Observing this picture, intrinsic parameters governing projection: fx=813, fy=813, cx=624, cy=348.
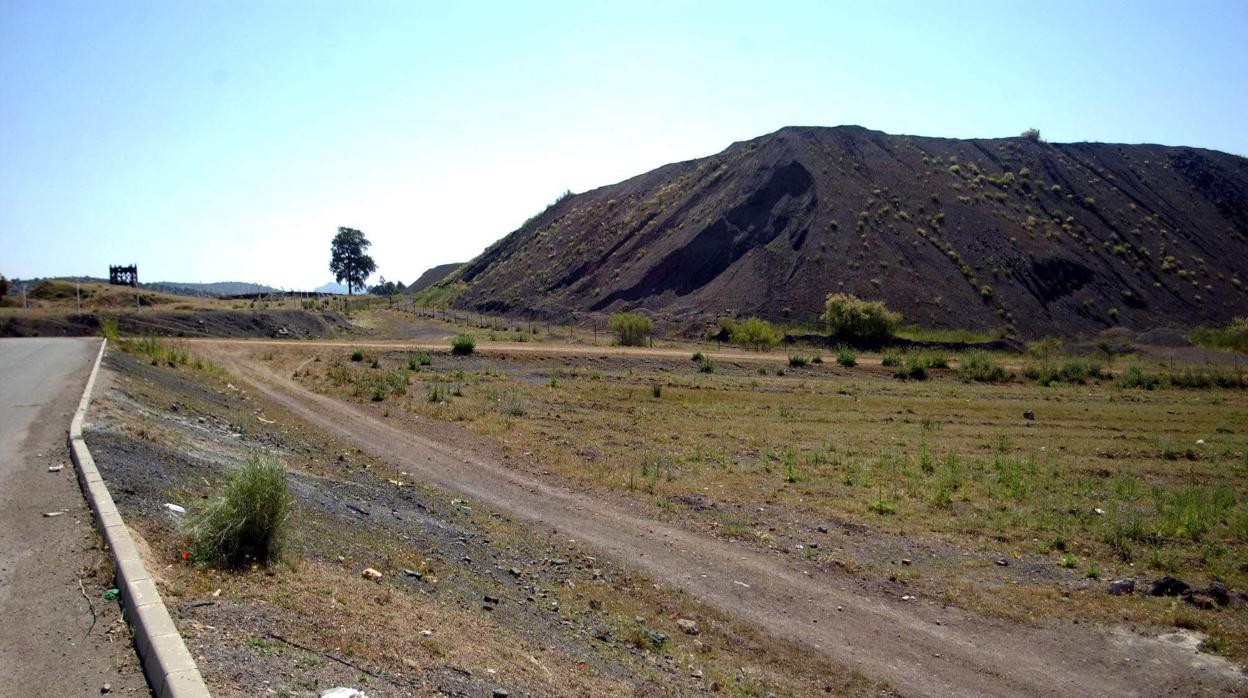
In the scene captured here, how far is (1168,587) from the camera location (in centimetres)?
1148

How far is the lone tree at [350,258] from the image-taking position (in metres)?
124

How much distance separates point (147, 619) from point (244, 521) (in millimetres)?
1958

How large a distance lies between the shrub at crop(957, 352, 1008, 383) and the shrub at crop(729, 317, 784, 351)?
44.2 ft

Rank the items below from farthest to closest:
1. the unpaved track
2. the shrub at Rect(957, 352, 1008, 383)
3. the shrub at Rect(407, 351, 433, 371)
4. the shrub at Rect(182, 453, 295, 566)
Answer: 1. the shrub at Rect(957, 352, 1008, 383)
2. the shrub at Rect(407, 351, 433, 371)
3. the unpaved track
4. the shrub at Rect(182, 453, 295, 566)

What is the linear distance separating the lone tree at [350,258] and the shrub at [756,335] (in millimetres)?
84141

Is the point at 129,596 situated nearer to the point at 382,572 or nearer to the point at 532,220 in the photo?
the point at 382,572

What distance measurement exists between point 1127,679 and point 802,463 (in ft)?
35.2

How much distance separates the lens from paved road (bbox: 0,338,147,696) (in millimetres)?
5383

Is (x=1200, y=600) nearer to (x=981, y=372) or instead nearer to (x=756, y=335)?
(x=981, y=372)

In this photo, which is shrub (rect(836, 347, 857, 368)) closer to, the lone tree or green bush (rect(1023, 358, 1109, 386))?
green bush (rect(1023, 358, 1109, 386))

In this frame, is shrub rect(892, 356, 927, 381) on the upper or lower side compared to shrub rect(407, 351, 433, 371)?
lower

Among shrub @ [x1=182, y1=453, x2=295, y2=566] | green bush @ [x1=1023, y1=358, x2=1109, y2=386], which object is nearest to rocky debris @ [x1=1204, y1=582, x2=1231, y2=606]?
shrub @ [x1=182, y1=453, x2=295, y2=566]

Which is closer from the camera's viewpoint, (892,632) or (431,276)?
(892,632)

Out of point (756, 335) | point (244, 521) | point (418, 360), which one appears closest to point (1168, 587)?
point (244, 521)
